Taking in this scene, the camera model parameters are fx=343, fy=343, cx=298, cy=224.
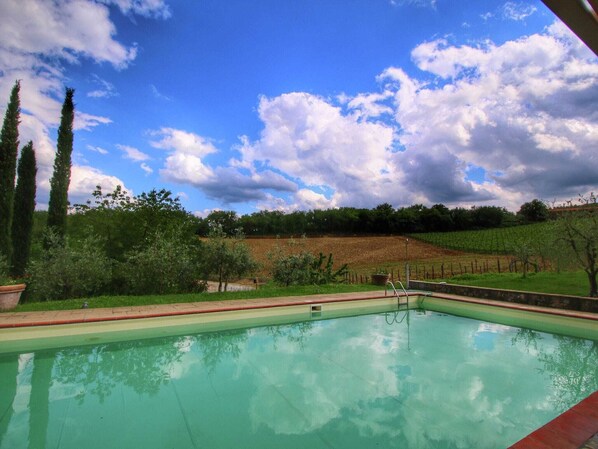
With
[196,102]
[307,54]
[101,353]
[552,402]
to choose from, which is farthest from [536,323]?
[196,102]

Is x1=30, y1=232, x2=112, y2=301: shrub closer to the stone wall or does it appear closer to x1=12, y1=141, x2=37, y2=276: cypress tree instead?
x1=12, y1=141, x2=37, y2=276: cypress tree

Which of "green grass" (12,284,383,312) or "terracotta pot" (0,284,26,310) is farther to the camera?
"green grass" (12,284,383,312)

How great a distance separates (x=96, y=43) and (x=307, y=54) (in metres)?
5.09

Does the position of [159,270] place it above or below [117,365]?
above

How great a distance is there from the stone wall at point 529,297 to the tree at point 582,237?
93 centimetres

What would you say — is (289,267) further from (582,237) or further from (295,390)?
(582,237)

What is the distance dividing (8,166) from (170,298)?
23.3 ft

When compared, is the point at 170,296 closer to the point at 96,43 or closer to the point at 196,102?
the point at 196,102

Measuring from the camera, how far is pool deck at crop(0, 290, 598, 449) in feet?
7.90

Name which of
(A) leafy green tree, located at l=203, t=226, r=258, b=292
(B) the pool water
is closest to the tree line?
(A) leafy green tree, located at l=203, t=226, r=258, b=292

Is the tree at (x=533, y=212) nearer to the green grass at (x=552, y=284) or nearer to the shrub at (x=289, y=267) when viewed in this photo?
the green grass at (x=552, y=284)

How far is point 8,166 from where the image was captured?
1079 cm

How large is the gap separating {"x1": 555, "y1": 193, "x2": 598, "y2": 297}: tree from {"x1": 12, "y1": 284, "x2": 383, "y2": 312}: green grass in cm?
563

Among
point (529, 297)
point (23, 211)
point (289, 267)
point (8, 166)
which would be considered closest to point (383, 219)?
point (289, 267)
